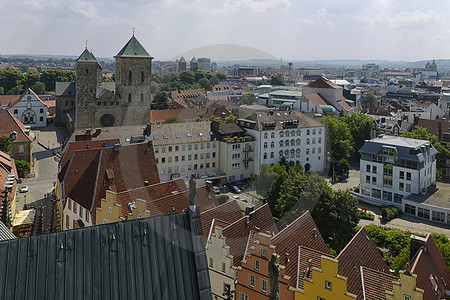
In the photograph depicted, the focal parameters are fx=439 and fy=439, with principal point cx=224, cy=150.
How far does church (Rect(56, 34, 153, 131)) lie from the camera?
4908 cm

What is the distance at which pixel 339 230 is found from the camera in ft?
77.5

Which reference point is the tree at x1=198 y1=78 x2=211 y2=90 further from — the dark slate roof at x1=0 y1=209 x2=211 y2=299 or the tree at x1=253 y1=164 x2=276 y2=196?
the dark slate roof at x1=0 y1=209 x2=211 y2=299

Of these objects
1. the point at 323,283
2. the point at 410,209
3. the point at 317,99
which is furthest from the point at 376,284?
the point at 317,99

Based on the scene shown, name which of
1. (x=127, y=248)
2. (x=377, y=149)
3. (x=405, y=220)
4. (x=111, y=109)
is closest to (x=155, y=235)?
(x=127, y=248)

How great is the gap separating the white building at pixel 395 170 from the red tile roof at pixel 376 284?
21346mm

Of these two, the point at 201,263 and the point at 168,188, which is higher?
the point at 201,263

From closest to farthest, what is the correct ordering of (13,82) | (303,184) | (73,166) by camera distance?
(73,166), (303,184), (13,82)

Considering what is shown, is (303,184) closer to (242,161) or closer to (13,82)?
(242,161)

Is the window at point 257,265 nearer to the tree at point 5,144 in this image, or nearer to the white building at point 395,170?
the white building at point 395,170

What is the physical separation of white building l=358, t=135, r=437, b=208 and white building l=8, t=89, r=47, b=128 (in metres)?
46.5

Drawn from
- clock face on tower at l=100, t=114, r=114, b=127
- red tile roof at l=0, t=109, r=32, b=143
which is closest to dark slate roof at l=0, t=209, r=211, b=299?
red tile roof at l=0, t=109, r=32, b=143

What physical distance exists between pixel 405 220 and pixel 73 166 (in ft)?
75.5

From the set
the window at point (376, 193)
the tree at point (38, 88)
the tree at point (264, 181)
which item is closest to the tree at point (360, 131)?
the window at point (376, 193)

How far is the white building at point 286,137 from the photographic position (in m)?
40.9
